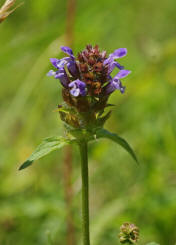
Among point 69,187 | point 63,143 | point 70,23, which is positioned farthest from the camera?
point 70,23

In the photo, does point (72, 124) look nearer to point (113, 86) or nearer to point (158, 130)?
point (113, 86)

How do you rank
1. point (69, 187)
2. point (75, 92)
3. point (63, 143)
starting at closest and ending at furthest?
point (75, 92)
point (63, 143)
point (69, 187)

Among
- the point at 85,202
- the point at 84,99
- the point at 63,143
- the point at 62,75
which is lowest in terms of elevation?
the point at 85,202

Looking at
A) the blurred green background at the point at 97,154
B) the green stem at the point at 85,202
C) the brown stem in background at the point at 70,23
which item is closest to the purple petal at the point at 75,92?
the green stem at the point at 85,202

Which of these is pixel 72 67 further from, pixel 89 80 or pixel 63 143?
pixel 63 143

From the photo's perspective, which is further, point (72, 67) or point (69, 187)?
point (69, 187)

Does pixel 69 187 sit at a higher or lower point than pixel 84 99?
higher

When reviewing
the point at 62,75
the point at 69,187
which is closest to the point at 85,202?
the point at 62,75
